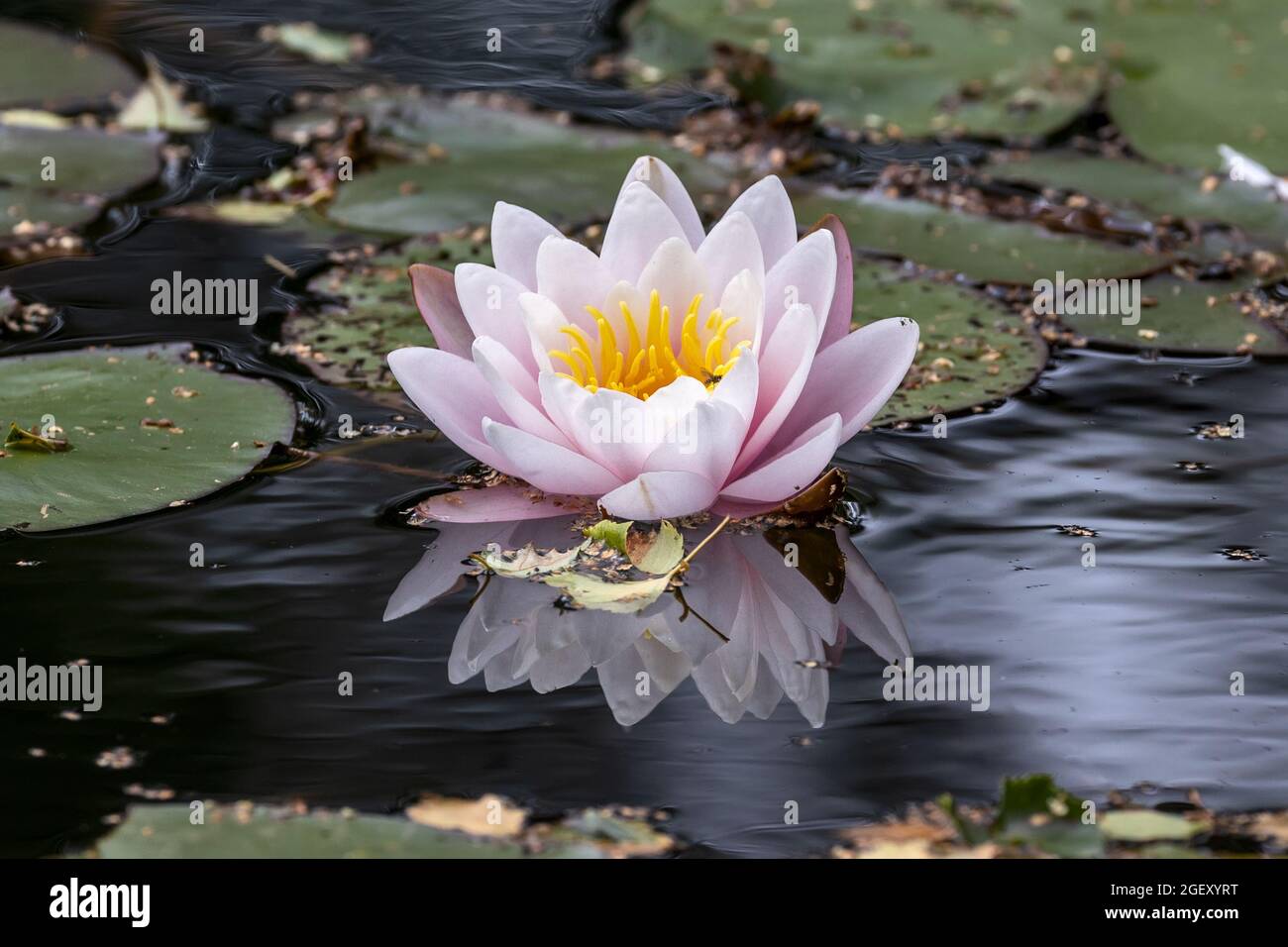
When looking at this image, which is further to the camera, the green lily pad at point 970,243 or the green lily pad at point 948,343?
the green lily pad at point 970,243

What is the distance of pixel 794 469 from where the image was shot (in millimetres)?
2285

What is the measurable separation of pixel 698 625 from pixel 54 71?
3691 millimetres

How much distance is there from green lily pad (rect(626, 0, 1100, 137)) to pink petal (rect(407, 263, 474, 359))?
2.21 meters

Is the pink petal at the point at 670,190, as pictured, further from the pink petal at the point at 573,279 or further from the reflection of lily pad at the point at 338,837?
the reflection of lily pad at the point at 338,837

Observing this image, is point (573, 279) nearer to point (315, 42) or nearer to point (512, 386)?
point (512, 386)

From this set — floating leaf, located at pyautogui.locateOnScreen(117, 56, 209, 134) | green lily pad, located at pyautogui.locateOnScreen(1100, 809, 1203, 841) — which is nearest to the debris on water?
green lily pad, located at pyautogui.locateOnScreen(1100, 809, 1203, 841)

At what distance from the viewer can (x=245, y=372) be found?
116 inches

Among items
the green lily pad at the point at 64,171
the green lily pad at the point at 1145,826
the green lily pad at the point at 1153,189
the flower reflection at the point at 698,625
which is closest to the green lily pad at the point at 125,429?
the flower reflection at the point at 698,625

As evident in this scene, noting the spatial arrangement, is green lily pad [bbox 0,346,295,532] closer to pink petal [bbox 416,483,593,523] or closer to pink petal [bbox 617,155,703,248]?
pink petal [bbox 416,483,593,523]

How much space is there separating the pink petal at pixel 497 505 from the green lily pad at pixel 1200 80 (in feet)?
7.96

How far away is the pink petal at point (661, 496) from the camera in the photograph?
2.22 metres

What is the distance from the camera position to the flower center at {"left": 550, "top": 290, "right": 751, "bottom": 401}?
2.37m
